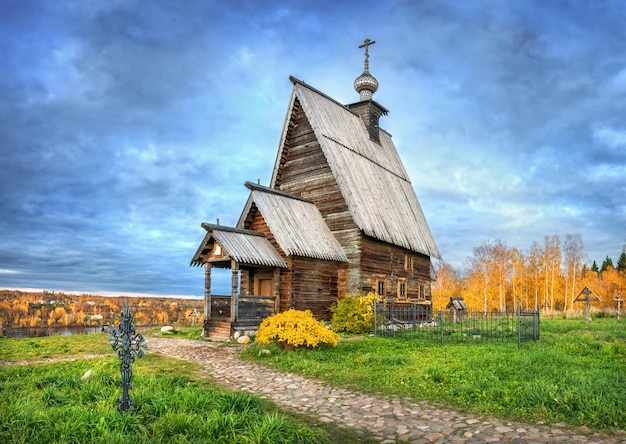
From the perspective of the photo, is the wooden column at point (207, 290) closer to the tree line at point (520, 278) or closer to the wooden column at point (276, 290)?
the wooden column at point (276, 290)

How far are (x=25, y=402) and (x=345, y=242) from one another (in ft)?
57.7

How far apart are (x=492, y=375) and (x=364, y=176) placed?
17.9m

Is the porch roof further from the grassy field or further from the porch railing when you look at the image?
the grassy field

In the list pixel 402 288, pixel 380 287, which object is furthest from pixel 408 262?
pixel 380 287

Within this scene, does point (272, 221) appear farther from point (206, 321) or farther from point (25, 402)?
point (25, 402)

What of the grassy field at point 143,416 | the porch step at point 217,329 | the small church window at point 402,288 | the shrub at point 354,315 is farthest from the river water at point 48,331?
the grassy field at point 143,416

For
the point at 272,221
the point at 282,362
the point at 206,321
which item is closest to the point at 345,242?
the point at 272,221

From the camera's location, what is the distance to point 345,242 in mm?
23516

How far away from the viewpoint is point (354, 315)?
68.7 feet

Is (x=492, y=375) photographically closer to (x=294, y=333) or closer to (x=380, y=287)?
(x=294, y=333)

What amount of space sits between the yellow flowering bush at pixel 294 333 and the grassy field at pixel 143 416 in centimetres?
428

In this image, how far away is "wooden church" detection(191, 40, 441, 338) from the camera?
19.5 m

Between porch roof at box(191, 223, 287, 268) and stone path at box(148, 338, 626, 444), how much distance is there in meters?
7.06

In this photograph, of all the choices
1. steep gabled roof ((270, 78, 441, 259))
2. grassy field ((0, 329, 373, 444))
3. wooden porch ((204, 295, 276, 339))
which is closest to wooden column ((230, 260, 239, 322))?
wooden porch ((204, 295, 276, 339))
